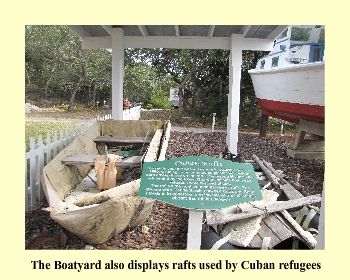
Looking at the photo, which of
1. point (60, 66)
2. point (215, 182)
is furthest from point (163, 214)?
point (60, 66)

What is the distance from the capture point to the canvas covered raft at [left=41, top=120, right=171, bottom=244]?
2895mm

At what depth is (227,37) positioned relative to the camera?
7871 millimetres

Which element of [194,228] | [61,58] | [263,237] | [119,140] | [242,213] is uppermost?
[61,58]

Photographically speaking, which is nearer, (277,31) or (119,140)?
(119,140)

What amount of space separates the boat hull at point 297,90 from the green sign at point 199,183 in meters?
4.12

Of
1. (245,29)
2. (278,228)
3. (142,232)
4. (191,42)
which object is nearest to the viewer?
(278,228)

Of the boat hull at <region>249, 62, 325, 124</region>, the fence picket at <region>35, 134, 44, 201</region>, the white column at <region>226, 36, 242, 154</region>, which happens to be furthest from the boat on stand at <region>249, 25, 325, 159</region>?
the fence picket at <region>35, 134, 44, 201</region>

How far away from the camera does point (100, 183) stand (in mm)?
4383

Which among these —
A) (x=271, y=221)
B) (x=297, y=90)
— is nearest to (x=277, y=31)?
(x=297, y=90)

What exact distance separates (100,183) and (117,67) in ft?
12.6

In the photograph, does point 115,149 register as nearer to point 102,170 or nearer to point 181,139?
point 102,170

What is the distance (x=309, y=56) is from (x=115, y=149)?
5.91m

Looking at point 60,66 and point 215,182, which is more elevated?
point 60,66

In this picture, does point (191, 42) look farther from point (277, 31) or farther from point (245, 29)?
point (277, 31)
